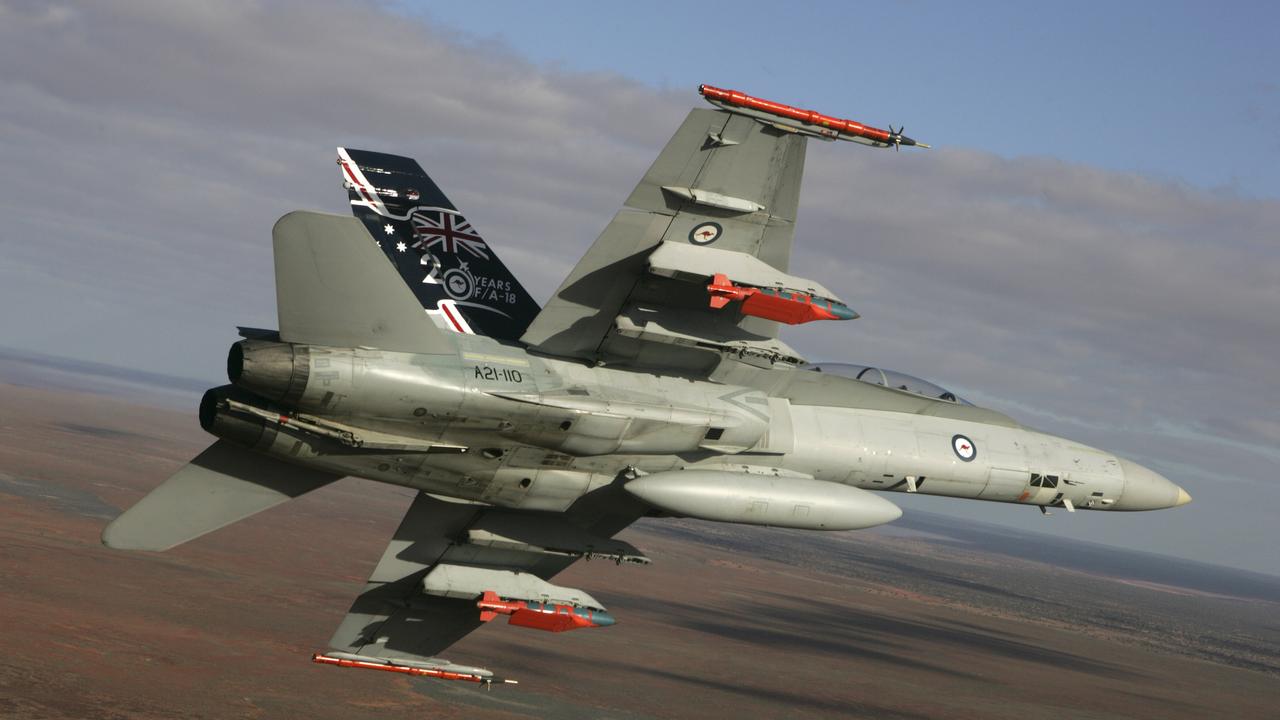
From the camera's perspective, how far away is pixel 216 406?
16469 mm

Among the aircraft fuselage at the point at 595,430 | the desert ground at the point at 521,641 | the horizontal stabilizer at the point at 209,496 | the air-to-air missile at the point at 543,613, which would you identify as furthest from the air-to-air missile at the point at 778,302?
the desert ground at the point at 521,641

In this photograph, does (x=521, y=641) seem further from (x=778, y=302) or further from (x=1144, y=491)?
(x=778, y=302)

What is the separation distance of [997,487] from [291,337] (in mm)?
13772

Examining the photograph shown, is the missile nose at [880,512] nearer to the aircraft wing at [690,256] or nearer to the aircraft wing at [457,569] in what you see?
the aircraft wing at [690,256]

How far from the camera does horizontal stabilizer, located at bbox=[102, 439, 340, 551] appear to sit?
17.8m

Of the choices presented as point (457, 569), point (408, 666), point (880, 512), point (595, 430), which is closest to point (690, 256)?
point (595, 430)

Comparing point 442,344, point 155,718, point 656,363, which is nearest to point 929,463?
point 656,363

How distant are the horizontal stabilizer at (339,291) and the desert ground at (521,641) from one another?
5509 centimetres

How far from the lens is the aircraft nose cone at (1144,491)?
23047 millimetres

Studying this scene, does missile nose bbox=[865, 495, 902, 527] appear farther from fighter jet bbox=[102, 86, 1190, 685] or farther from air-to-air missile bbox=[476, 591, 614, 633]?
air-to-air missile bbox=[476, 591, 614, 633]

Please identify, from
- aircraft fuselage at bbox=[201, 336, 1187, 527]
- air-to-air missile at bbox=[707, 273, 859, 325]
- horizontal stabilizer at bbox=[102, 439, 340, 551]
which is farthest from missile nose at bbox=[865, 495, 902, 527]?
horizontal stabilizer at bbox=[102, 439, 340, 551]

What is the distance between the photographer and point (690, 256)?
17.0 metres

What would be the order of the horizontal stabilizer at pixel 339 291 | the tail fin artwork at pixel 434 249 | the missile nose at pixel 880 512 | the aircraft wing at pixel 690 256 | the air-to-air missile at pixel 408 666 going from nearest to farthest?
the horizontal stabilizer at pixel 339 291 → the aircraft wing at pixel 690 256 → the missile nose at pixel 880 512 → the air-to-air missile at pixel 408 666 → the tail fin artwork at pixel 434 249

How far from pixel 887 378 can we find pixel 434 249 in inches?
436
